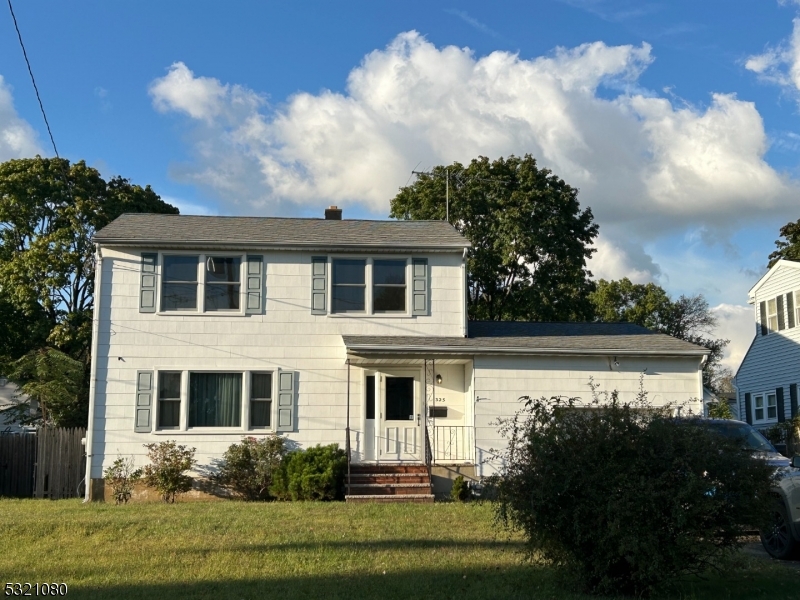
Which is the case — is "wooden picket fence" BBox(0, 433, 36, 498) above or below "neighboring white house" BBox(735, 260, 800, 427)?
below

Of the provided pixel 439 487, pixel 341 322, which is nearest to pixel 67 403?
pixel 341 322

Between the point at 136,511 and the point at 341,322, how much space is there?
19.4 ft

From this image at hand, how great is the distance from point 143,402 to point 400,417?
5.52 m

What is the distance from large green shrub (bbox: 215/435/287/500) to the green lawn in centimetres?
248

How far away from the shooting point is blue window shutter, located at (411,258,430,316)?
1872 cm

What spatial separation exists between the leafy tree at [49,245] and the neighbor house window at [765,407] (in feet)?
76.2

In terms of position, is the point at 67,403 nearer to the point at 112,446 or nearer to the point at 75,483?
the point at 75,483

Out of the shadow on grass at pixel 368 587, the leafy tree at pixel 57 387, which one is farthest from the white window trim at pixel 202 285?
the shadow on grass at pixel 368 587

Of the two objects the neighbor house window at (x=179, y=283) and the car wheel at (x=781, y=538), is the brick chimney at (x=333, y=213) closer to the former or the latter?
the neighbor house window at (x=179, y=283)

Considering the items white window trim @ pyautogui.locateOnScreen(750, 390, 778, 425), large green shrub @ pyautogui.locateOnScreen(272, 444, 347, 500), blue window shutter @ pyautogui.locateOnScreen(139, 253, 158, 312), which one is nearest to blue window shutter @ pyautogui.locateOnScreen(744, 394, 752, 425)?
white window trim @ pyautogui.locateOnScreen(750, 390, 778, 425)

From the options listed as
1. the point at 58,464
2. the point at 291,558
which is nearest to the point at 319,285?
the point at 58,464

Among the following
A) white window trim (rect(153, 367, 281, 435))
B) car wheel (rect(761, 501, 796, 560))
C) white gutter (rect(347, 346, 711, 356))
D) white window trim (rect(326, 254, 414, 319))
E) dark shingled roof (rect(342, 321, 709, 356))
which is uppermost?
white window trim (rect(326, 254, 414, 319))

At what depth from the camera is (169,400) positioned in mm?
18016

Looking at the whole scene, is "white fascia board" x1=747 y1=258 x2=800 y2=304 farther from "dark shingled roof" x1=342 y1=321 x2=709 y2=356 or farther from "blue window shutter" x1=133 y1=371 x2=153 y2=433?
"blue window shutter" x1=133 y1=371 x2=153 y2=433
